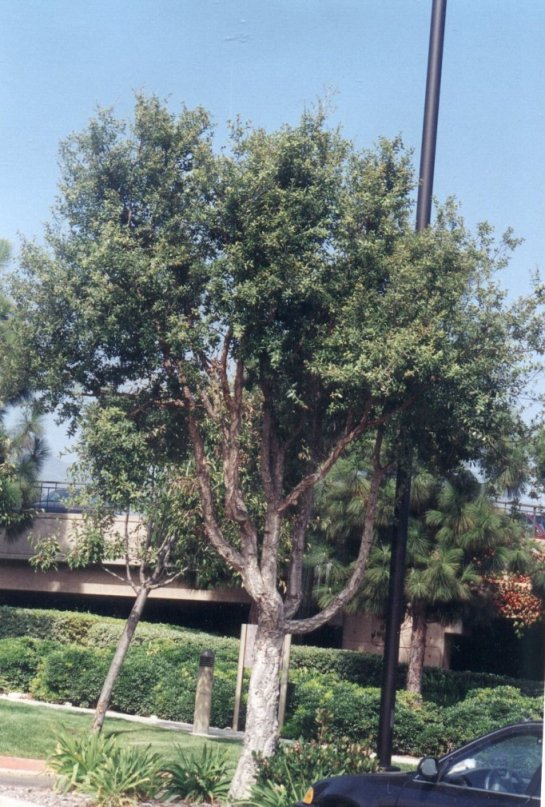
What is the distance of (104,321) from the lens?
33.9 ft

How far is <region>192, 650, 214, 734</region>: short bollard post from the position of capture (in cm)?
1773

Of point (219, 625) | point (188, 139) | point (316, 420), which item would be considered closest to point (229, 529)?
point (316, 420)

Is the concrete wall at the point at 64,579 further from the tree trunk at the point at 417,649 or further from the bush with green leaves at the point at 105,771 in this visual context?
the bush with green leaves at the point at 105,771

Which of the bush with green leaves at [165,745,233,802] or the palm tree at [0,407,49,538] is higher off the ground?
the palm tree at [0,407,49,538]

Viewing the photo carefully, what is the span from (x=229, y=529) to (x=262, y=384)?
358 cm

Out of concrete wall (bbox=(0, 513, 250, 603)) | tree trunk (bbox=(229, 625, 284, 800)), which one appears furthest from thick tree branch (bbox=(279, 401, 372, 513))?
concrete wall (bbox=(0, 513, 250, 603))

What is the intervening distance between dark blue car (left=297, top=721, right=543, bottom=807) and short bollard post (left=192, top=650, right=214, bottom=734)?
10.6 meters

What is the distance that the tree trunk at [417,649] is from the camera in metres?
20.3

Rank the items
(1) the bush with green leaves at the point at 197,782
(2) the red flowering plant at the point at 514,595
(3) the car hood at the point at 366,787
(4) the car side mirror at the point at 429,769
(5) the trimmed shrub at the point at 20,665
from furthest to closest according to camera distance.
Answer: (5) the trimmed shrub at the point at 20,665
(2) the red flowering plant at the point at 514,595
(1) the bush with green leaves at the point at 197,782
(3) the car hood at the point at 366,787
(4) the car side mirror at the point at 429,769

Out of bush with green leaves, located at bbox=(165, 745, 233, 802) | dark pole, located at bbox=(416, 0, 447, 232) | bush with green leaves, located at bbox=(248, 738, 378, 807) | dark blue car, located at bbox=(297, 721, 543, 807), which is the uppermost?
dark pole, located at bbox=(416, 0, 447, 232)

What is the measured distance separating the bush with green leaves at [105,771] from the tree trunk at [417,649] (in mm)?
10246

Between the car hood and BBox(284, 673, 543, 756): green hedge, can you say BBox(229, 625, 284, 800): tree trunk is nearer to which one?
the car hood

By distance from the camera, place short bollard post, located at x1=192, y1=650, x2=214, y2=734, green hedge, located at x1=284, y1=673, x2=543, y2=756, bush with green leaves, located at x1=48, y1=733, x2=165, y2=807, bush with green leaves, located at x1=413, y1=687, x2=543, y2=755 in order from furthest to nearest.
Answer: short bollard post, located at x1=192, y1=650, x2=214, y2=734 < green hedge, located at x1=284, y1=673, x2=543, y2=756 < bush with green leaves, located at x1=413, y1=687, x2=543, y2=755 < bush with green leaves, located at x1=48, y1=733, x2=165, y2=807

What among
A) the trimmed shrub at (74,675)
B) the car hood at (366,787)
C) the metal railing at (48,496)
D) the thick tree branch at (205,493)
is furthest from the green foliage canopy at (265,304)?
the metal railing at (48,496)
